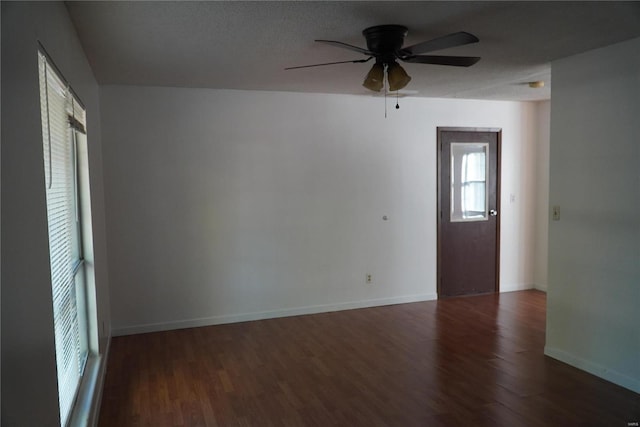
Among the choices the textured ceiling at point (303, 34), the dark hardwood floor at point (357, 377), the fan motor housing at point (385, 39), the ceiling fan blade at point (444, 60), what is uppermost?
the textured ceiling at point (303, 34)

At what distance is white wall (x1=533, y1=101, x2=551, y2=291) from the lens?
18.7 ft

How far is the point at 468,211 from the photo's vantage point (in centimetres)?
561

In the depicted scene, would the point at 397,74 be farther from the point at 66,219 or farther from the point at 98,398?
the point at 98,398

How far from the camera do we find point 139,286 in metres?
4.41

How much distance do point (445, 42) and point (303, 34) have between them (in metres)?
0.85

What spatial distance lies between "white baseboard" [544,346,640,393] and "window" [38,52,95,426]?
11.1 feet

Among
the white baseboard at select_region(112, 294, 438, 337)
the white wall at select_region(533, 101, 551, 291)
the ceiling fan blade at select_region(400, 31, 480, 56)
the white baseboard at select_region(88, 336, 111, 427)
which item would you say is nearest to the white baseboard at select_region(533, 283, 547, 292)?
the white wall at select_region(533, 101, 551, 291)

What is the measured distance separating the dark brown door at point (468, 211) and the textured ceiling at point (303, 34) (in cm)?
142

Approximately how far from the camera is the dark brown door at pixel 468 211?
549 centimetres

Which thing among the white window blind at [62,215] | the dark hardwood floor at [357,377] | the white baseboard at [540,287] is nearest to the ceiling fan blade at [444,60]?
the white window blind at [62,215]

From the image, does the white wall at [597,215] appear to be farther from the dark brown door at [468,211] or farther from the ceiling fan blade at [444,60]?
the dark brown door at [468,211]

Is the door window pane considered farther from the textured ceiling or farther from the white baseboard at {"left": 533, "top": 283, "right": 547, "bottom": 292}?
the textured ceiling

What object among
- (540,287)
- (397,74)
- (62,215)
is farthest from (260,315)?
(540,287)

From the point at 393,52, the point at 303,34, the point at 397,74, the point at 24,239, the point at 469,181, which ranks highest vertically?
the point at 303,34
